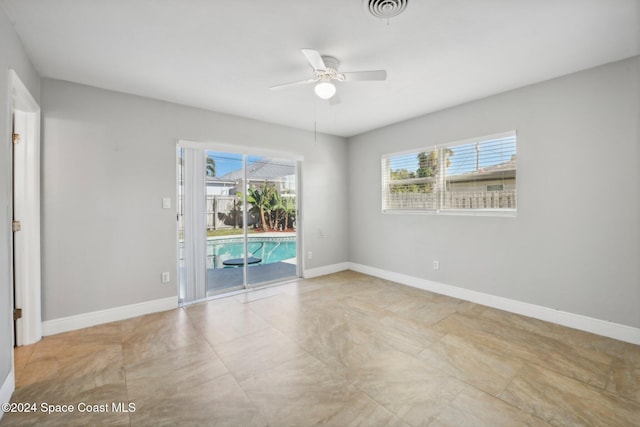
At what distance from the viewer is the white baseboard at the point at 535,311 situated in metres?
2.54

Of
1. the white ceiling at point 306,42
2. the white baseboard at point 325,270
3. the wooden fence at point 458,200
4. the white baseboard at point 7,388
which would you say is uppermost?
the white ceiling at point 306,42

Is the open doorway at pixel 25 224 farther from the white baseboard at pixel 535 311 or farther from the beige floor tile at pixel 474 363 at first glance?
the white baseboard at pixel 535 311

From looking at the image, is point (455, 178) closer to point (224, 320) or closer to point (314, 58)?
point (314, 58)

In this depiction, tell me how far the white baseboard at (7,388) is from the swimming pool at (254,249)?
2.31 meters

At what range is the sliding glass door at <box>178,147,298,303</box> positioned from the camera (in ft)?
12.0

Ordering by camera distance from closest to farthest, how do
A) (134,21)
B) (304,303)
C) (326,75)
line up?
(134,21) → (326,75) → (304,303)

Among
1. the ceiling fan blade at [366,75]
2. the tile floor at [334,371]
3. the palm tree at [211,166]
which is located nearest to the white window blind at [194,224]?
the palm tree at [211,166]

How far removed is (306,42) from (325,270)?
3714mm

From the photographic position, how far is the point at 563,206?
284 centimetres

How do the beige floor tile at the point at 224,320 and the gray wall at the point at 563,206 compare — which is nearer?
the gray wall at the point at 563,206

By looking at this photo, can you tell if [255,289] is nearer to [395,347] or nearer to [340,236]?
[340,236]

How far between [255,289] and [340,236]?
6.19ft

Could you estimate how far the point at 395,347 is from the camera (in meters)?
2.48

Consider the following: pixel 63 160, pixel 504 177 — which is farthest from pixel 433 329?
pixel 63 160
